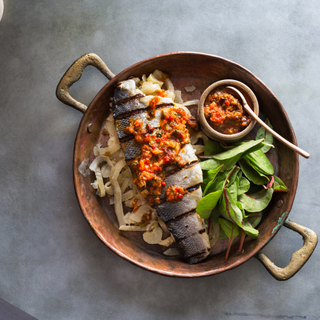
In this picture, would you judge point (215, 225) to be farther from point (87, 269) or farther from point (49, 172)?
point (49, 172)

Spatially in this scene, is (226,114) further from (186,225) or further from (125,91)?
(186,225)

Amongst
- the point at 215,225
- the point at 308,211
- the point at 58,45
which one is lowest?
the point at 215,225

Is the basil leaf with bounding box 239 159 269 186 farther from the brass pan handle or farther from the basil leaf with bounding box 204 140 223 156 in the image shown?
the brass pan handle

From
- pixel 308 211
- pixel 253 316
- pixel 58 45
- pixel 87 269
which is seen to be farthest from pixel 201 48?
pixel 253 316

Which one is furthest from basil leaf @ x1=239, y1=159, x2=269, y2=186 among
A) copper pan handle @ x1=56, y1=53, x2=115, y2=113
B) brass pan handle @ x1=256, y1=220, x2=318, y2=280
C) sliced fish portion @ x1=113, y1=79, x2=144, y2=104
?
copper pan handle @ x1=56, y1=53, x2=115, y2=113

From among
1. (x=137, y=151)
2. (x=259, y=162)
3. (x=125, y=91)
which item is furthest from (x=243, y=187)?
(x=125, y=91)

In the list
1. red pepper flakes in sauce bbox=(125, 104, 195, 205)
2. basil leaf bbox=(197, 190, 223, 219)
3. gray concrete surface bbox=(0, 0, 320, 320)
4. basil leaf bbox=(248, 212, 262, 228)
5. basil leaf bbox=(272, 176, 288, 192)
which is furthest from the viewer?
gray concrete surface bbox=(0, 0, 320, 320)
